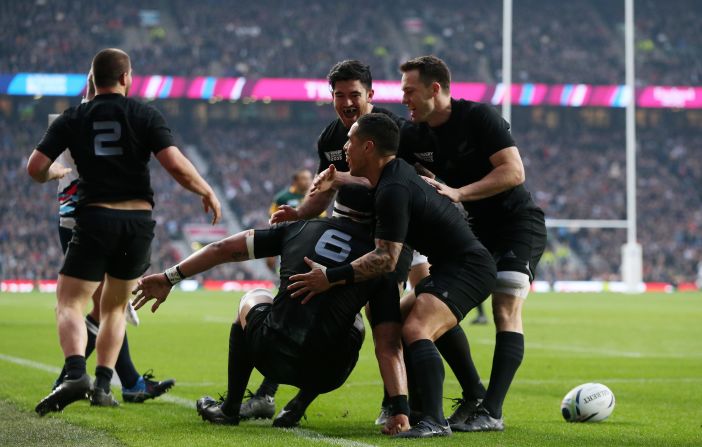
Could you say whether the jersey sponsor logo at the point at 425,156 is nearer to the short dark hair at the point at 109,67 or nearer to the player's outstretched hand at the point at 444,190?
the player's outstretched hand at the point at 444,190

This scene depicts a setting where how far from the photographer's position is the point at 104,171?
21.6ft

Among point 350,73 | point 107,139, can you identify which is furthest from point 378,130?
point 107,139

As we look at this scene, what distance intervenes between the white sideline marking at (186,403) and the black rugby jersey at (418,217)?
3.20ft

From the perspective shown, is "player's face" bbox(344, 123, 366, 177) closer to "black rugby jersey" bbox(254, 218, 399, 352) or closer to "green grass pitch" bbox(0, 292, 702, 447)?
"black rugby jersey" bbox(254, 218, 399, 352)

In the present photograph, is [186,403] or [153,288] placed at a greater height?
[153,288]

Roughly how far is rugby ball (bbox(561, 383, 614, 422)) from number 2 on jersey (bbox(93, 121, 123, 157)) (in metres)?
2.95

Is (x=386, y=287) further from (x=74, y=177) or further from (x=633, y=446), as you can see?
(x=74, y=177)

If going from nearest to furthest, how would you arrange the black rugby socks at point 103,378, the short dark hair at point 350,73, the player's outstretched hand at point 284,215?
the player's outstretched hand at point 284,215 < the short dark hair at point 350,73 < the black rugby socks at point 103,378

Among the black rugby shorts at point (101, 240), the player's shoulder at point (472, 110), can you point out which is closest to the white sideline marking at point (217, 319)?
the black rugby shorts at point (101, 240)

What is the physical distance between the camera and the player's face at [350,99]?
6395 mm

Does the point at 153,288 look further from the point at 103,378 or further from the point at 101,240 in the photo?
the point at 103,378

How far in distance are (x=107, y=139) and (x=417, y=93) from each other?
70.6 inches

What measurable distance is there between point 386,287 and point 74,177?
2.55 meters

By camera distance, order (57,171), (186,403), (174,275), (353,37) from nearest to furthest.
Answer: (174,275)
(57,171)
(186,403)
(353,37)
